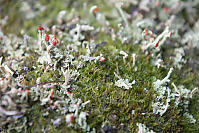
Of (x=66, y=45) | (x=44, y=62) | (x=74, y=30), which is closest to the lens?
(x=44, y=62)

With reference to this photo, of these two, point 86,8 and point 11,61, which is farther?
point 86,8

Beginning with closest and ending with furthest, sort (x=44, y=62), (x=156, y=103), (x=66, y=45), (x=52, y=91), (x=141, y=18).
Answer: (x=52, y=91) < (x=156, y=103) < (x=44, y=62) < (x=66, y=45) < (x=141, y=18)

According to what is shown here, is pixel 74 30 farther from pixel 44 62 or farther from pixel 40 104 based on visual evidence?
pixel 40 104

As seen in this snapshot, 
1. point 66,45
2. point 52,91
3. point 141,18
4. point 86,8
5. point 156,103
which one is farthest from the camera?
point 86,8

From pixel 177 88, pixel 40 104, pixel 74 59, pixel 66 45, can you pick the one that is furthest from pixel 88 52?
pixel 177 88

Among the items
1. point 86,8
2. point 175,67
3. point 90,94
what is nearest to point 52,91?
point 90,94

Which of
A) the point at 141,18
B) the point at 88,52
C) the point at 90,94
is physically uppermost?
the point at 141,18

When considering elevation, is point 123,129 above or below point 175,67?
below

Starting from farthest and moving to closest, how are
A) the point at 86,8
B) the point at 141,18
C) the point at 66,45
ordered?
the point at 86,8 < the point at 141,18 < the point at 66,45

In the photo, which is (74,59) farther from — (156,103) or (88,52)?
(156,103)
